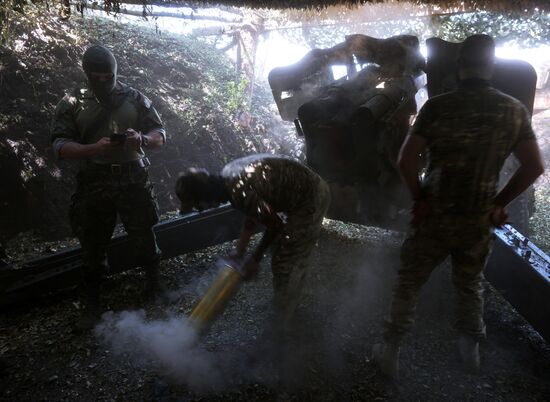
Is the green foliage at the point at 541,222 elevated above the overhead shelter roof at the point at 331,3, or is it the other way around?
the overhead shelter roof at the point at 331,3

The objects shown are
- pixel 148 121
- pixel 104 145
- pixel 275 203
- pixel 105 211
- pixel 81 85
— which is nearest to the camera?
pixel 275 203

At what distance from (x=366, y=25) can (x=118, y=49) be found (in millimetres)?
5687

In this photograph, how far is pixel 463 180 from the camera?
247 cm

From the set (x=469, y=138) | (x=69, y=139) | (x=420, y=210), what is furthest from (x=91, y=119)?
(x=469, y=138)

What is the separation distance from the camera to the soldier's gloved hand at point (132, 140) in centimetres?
306

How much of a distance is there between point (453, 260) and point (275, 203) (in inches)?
55.8

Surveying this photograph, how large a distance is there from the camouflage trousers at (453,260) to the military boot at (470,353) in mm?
75

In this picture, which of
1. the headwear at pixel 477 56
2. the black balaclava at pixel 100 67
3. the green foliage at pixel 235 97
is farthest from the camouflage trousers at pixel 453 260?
the green foliage at pixel 235 97

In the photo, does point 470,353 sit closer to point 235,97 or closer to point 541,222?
point 541,222

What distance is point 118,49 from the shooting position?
310 inches

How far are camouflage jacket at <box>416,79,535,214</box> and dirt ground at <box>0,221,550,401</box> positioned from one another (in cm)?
139

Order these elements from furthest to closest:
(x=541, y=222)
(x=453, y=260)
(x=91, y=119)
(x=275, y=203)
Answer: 1. (x=541, y=222)
2. (x=91, y=119)
3. (x=275, y=203)
4. (x=453, y=260)

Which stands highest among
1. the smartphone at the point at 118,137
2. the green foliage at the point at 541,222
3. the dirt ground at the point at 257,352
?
the smartphone at the point at 118,137

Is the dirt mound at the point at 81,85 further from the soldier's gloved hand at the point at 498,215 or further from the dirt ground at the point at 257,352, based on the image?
the soldier's gloved hand at the point at 498,215
